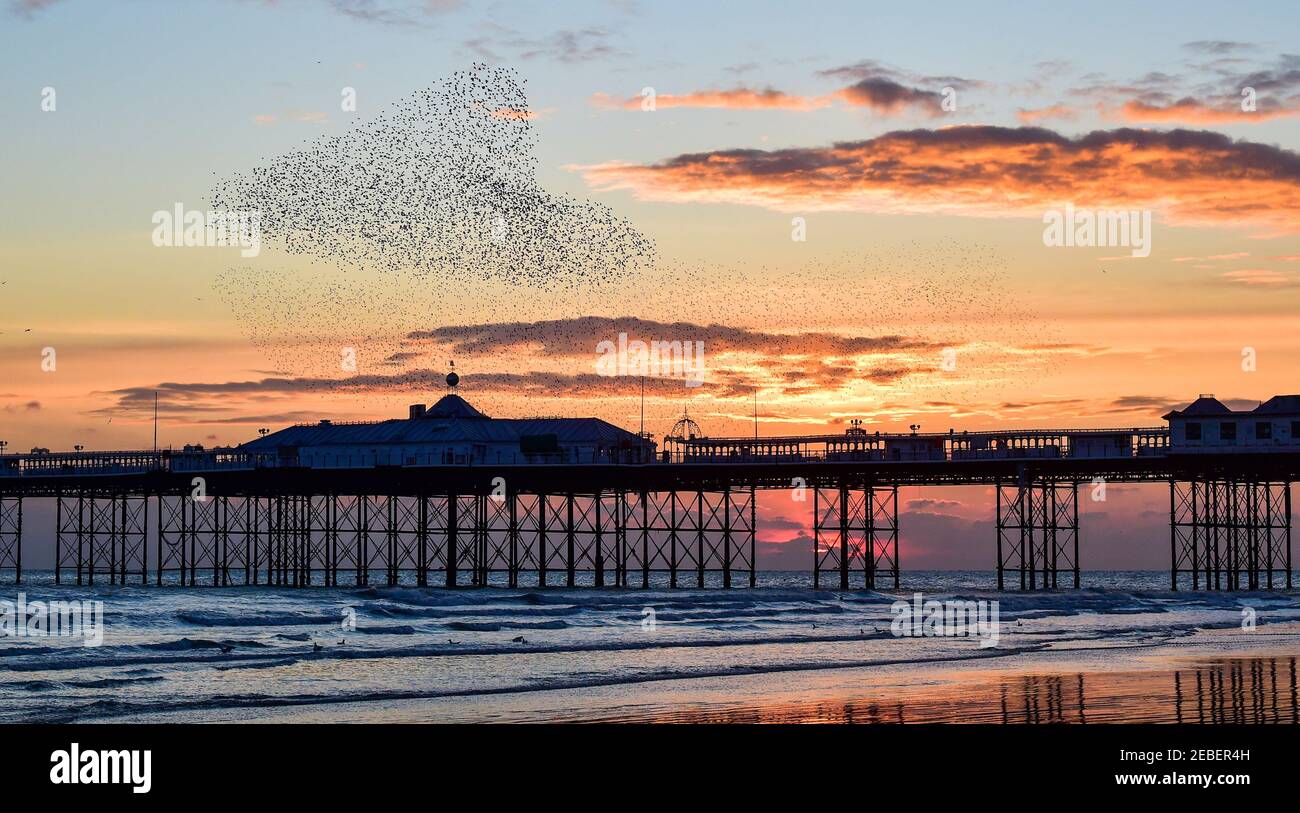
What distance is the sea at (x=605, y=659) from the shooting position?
25.4 meters

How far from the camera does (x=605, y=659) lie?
120 feet

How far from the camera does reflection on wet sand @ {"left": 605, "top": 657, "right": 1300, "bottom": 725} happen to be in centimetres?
2294

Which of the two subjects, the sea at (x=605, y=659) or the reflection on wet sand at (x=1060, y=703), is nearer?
the reflection on wet sand at (x=1060, y=703)

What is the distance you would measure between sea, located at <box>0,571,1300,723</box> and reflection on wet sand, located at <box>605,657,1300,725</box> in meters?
0.09

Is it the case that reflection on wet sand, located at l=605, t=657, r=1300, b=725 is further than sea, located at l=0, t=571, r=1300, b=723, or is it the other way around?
sea, located at l=0, t=571, r=1300, b=723

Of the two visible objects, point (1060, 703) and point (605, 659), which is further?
point (605, 659)

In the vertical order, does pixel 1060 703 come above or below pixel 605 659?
above

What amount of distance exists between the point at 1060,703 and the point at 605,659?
14.1 metres

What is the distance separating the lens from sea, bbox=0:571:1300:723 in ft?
83.3

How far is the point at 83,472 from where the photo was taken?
90.4 m

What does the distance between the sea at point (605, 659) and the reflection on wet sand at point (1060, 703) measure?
9cm
